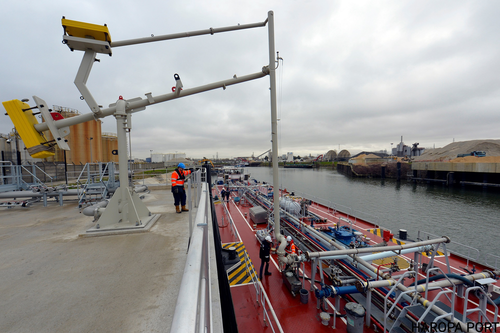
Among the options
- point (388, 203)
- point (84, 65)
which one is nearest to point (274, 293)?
point (84, 65)

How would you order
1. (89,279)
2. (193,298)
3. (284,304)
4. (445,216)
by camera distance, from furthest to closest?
(445,216) → (284,304) → (89,279) → (193,298)

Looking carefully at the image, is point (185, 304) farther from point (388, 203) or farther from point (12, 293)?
point (388, 203)

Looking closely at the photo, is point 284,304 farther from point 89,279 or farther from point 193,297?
point 193,297

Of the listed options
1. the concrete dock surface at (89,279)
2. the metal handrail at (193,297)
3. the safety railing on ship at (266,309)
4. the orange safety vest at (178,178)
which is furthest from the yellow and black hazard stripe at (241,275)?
the metal handrail at (193,297)

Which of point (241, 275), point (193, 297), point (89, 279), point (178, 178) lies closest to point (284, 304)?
point (241, 275)

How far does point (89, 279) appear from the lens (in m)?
3.07

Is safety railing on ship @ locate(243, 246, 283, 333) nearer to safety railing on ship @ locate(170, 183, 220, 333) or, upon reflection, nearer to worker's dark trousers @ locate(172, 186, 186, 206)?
worker's dark trousers @ locate(172, 186, 186, 206)

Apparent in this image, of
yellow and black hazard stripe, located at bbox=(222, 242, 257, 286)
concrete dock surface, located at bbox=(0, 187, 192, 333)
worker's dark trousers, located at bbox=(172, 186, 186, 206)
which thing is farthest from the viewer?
yellow and black hazard stripe, located at bbox=(222, 242, 257, 286)

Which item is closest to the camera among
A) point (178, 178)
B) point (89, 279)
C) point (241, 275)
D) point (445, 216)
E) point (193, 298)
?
point (193, 298)

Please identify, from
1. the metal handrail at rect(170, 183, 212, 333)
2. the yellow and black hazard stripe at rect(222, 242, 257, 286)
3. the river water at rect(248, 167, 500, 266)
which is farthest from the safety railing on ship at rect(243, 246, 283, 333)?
the river water at rect(248, 167, 500, 266)

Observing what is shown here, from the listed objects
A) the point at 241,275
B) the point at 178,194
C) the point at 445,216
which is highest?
the point at 178,194

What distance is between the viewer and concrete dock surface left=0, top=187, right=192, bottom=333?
2.33m

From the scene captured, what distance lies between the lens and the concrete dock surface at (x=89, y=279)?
233cm

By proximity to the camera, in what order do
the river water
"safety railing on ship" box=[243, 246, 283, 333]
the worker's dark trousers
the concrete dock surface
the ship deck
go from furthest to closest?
the river water → the worker's dark trousers → the ship deck → "safety railing on ship" box=[243, 246, 283, 333] → the concrete dock surface
